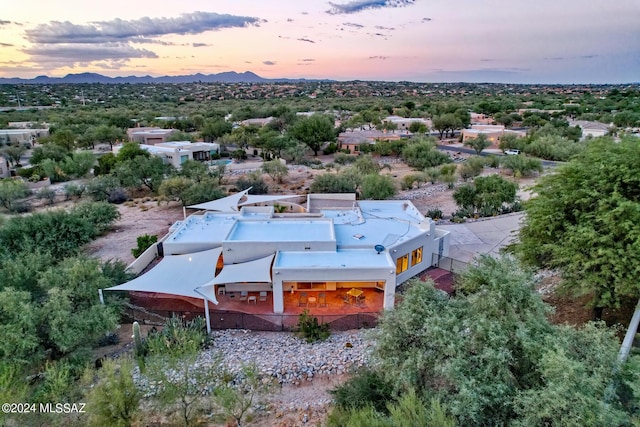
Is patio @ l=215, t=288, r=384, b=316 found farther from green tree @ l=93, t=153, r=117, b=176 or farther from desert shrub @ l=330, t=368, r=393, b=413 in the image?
green tree @ l=93, t=153, r=117, b=176

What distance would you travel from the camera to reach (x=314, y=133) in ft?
197

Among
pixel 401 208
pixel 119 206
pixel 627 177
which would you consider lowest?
pixel 119 206

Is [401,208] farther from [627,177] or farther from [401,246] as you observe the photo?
[627,177]

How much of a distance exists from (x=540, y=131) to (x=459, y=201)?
1669 inches

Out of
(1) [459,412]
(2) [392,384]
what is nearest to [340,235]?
(2) [392,384]

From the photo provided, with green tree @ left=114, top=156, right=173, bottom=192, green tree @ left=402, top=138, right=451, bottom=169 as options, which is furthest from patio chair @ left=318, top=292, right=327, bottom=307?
green tree @ left=402, top=138, right=451, bottom=169

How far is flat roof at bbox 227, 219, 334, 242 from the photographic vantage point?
1978cm

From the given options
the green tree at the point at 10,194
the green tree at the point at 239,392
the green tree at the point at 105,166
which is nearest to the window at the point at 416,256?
the green tree at the point at 239,392

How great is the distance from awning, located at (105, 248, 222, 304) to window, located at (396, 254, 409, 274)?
8496 millimetres

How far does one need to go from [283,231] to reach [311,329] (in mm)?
6600

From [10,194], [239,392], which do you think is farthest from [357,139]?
[239,392]

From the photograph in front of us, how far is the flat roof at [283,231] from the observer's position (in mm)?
19781

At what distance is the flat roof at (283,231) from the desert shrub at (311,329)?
13.8 feet

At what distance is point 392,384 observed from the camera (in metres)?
10.5
